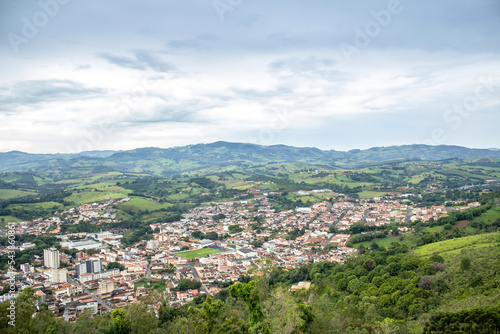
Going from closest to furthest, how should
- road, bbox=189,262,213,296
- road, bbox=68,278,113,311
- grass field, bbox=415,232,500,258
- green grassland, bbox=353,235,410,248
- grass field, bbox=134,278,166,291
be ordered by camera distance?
grass field, bbox=415,232,500,258 < road, bbox=68,278,113,311 < road, bbox=189,262,213,296 < grass field, bbox=134,278,166,291 < green grassland, bbox=353,235,410,248

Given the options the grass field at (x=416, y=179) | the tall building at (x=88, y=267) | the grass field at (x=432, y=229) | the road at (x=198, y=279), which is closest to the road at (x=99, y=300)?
the tall building at (x=88, y=267)

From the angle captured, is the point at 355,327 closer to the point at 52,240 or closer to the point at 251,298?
the point at 251,298

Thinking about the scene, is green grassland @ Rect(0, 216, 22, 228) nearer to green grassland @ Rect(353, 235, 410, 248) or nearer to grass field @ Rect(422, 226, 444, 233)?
green grassland @ Rect(353, 235, 410, 248)

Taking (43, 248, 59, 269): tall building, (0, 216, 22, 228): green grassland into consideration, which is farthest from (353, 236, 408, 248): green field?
(0, 216, 22, 228): green grassland

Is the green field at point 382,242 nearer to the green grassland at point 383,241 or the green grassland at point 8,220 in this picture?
the green grassland at point 383,241

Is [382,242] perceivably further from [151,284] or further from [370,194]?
[370,194]

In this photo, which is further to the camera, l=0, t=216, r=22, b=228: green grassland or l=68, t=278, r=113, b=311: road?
l=0, t=216, r=22, b=228: green grassland

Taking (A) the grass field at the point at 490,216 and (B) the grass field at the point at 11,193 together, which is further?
(B) the grass field at the point at 11,193

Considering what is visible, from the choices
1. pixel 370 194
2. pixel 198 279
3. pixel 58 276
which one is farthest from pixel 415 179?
pixel 58 276

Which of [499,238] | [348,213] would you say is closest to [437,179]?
[348,213]
